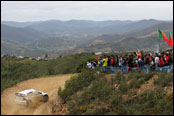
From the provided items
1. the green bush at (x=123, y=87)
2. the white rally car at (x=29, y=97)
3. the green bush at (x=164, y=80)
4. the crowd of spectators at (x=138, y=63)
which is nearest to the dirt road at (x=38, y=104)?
the white rally car at (x=29, y=97)

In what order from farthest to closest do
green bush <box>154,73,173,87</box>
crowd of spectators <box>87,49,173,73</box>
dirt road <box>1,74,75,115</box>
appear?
1. crowd of spectators <box>87,49,173,73</box>
2. dirt road <box>1,74,75,115</box>
3. green bush <box>154,73,173,87</box>

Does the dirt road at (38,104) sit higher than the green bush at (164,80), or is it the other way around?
the green bush at (164,80)

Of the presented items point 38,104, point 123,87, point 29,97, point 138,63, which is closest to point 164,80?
point 123,87

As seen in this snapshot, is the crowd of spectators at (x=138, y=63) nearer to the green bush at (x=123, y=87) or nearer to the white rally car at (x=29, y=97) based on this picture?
the green bush at (x=123, y=87)

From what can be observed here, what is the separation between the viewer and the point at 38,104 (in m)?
18.1

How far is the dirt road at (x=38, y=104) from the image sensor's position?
16719 mm

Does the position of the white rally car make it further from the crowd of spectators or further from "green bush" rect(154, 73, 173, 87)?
"green bush" rect(154, 73, 173, 87)

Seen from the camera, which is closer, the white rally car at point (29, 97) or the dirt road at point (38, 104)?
the dirt road at point (38, 104)

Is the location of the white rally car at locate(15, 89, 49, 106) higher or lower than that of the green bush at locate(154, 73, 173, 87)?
lower

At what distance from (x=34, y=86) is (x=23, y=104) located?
4.62 metres

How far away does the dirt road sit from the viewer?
1672 centimetres

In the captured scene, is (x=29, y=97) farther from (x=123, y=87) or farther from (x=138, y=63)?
(x=138, y=63)

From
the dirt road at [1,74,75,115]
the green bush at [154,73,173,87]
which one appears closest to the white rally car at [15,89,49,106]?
the dirt road at [1,74,75,115]

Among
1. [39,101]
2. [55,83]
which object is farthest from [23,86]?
[39,101]
